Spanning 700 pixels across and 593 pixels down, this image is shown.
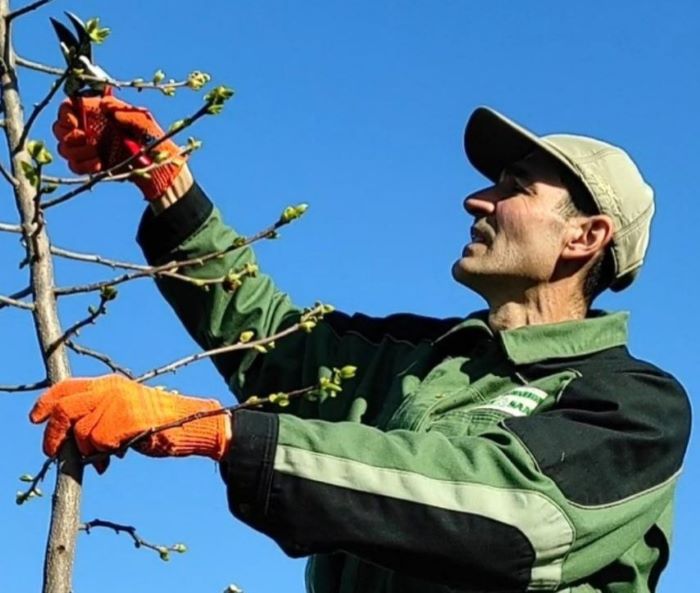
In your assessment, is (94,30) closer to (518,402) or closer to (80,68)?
(80,68)

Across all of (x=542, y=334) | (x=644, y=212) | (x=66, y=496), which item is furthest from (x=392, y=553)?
(x=644, y=212)

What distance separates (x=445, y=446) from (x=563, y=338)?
1.24 metres

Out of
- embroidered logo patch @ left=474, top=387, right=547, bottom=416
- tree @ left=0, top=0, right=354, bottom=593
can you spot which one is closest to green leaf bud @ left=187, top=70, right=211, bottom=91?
tree @ left=0, top=0, right=354, bottom=593

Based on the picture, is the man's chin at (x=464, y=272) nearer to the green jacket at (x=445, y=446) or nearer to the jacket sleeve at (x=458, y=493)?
the green jacket at (x=445, y=446)

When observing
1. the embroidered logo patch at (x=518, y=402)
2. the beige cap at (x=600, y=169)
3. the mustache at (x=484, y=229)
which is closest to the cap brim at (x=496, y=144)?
the beige cap at (x=600, y=169)

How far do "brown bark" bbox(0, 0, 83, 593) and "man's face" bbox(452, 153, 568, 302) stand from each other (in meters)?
2.19

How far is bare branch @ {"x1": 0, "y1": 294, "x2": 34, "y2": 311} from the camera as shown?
413 centimetres

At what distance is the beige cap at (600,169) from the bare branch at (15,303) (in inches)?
104

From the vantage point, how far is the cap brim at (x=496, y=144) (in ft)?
20.1

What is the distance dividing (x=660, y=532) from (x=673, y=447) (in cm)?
38

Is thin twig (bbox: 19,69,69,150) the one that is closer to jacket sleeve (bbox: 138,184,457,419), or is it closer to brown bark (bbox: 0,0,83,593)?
brown bark (bbox: 0,0,83,593)

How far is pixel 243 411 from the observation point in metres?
4.26

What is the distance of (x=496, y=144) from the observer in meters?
6.36

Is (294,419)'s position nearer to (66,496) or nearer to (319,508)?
(319,508)
